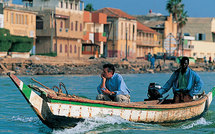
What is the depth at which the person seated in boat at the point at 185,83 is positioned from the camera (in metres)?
13.8

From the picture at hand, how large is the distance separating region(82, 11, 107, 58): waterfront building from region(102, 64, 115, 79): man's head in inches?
2076

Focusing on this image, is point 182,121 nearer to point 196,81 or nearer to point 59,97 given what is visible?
point 196,81

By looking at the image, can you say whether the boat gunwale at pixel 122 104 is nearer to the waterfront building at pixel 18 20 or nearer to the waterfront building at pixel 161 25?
the waterfront building at pixel 18 20

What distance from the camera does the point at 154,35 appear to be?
86312 millimetres

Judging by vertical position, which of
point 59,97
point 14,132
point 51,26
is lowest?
point 14,132

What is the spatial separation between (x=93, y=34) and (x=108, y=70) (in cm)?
5579

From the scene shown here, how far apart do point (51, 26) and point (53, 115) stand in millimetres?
46731

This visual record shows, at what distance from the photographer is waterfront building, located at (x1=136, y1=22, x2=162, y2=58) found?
81.6m

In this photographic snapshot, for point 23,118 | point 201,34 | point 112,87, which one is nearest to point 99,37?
point 201,34

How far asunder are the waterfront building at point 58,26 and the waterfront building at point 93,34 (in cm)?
228

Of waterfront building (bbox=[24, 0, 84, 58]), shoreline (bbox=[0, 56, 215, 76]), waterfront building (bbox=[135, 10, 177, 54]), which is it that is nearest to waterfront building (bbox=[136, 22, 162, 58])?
waterfront building (bbox=[135, 10, 177, 54])

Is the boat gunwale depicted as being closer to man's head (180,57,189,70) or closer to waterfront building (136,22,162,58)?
man's head (180,57,189,70)

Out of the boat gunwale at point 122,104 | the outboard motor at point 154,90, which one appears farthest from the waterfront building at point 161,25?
the boat gunwale at point 122,104

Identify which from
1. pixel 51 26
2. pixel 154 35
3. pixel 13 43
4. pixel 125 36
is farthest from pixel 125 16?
pixel 13 43
